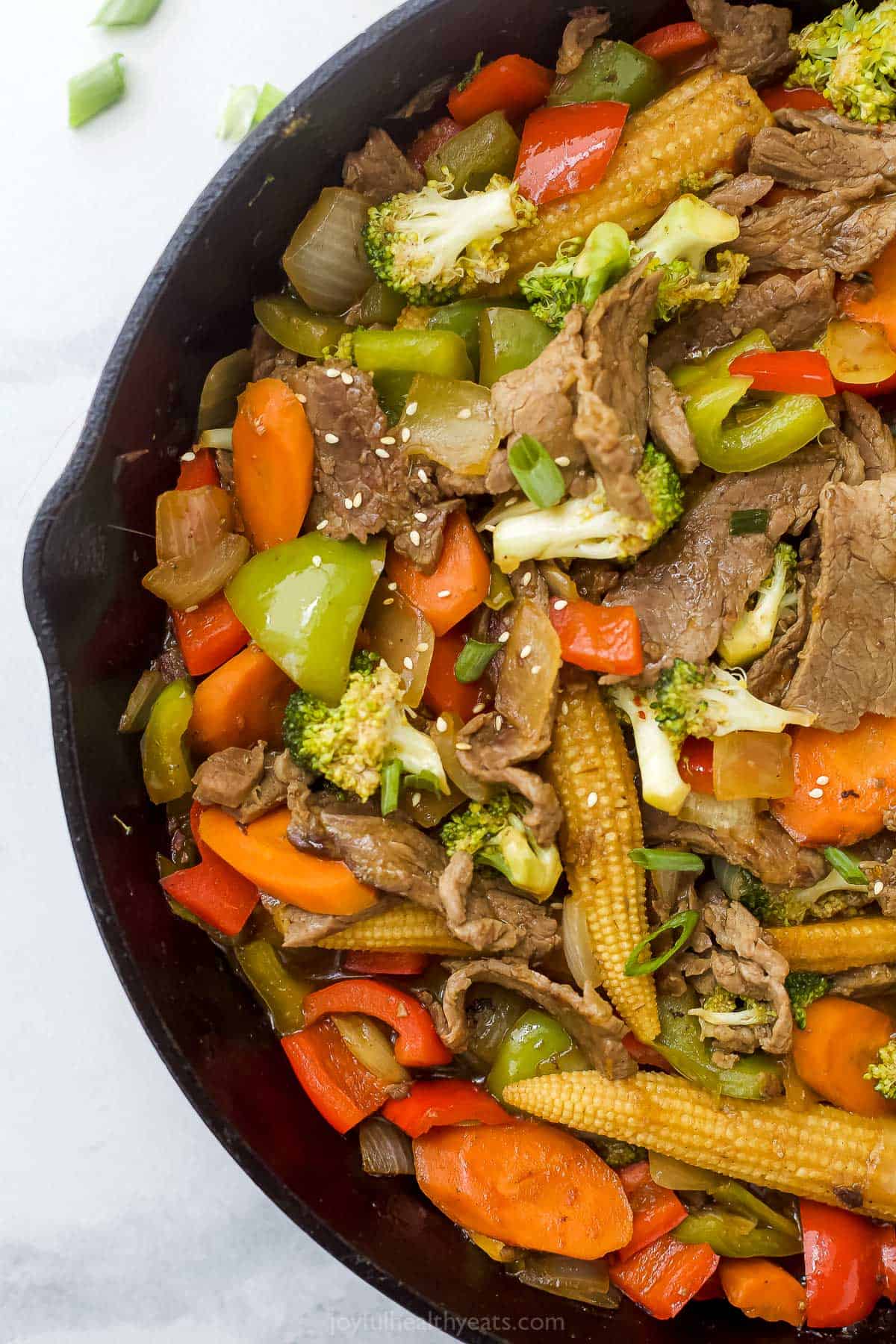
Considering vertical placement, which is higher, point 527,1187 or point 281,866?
point 281,866

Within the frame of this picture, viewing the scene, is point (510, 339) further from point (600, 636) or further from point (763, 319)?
point (600, 636)

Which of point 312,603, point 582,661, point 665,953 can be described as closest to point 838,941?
point 665,953

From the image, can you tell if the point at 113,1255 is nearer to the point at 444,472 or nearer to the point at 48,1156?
the point at 48,1156

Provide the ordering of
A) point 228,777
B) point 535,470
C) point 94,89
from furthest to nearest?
point 94,89 → point 228,777 → point 535,470

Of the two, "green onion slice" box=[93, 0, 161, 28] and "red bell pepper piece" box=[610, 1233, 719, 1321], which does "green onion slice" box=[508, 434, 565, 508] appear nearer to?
"green onion slice" box=[93, 0, 161, 28]

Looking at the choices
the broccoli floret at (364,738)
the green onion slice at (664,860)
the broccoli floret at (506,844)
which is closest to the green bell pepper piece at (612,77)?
the broccoli floret at (364,738)

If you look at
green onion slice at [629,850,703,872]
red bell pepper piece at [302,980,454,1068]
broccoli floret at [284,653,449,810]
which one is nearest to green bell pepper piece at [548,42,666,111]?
broccoli floret at [284,653,449,810]

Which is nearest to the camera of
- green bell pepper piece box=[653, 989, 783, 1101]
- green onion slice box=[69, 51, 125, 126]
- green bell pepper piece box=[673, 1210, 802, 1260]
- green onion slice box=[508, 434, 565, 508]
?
green onion slice box=[508, 434, 565, 508]
